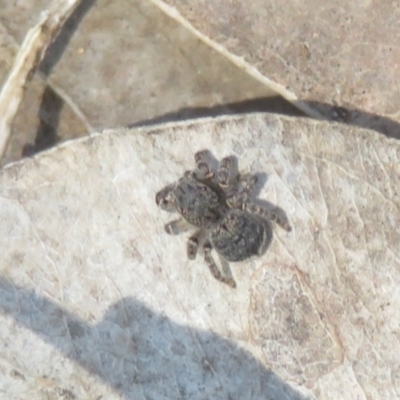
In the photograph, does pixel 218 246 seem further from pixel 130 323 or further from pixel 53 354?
pixel 53 354

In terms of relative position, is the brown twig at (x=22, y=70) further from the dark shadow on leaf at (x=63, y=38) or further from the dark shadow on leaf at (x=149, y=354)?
the dark shadow on leaf at (x=149, y=354)

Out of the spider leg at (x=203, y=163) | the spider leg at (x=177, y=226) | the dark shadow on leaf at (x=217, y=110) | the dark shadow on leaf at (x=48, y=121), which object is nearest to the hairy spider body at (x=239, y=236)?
the spider leg at (x=177, y=226)

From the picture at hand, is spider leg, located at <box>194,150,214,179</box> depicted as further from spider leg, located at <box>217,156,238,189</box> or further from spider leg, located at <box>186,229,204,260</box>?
spider leg, located at <box>186,229,204,260</box>

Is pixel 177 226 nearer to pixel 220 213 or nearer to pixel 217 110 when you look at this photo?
pixel 220 213

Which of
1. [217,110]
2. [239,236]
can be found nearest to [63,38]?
[217,110]

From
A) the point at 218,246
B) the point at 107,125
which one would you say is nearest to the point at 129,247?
the point at 218,246

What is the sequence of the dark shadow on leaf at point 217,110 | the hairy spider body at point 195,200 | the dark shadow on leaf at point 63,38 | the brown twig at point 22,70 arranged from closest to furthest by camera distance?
the hairy spider body at point 195,200 → the brown twig at point 22,70 → the dark shadow on leaf at point 217,110 → the dark shadow on leaf at point 63,38

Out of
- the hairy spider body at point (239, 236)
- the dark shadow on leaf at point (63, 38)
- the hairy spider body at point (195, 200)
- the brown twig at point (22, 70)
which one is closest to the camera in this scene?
the hairy spider body at point (239, 236)
